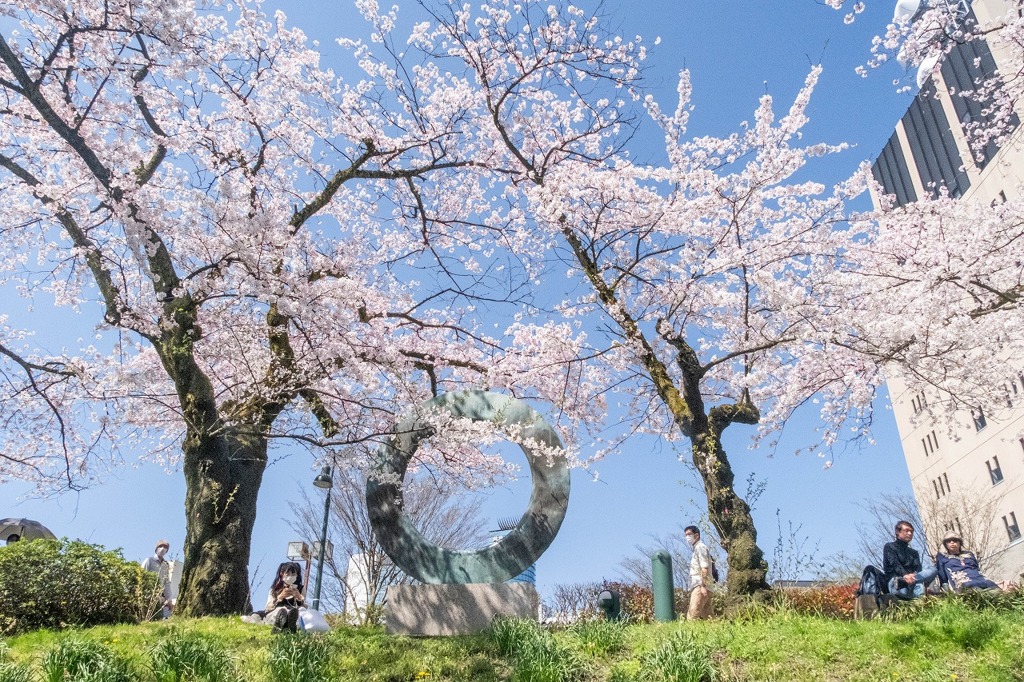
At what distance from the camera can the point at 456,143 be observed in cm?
1162

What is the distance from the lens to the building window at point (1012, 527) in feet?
106

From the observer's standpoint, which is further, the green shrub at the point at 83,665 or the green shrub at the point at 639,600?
the green shrub at the point at 639,600

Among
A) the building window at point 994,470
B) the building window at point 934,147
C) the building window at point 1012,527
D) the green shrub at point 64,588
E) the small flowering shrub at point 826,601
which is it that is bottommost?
the small flowering shrub at point 826,601

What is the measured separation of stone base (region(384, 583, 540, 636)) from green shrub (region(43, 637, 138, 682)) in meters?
3.20

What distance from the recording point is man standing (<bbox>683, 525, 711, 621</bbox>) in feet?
27.7

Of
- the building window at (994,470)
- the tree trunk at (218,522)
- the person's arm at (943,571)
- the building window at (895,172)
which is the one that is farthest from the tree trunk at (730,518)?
the building window at (895,172)

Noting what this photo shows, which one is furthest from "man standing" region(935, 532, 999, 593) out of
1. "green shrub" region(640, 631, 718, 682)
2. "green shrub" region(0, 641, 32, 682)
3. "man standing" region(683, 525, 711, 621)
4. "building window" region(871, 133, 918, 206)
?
"building window" region(871, 133, 918, 206)

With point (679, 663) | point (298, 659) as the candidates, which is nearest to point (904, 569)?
point (679, 663)

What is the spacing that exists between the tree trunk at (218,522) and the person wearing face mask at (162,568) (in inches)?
29.1

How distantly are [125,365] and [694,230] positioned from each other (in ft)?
33.6

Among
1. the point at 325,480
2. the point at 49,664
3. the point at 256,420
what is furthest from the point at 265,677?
the point at 325,480

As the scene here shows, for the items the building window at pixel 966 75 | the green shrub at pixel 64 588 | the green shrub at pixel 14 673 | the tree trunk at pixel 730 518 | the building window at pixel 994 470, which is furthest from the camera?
the building window at pixel 994 470

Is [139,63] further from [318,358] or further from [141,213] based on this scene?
[318,358]

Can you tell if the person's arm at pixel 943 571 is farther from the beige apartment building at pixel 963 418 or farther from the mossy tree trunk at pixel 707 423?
the beige apartment building at pixel 963 418
